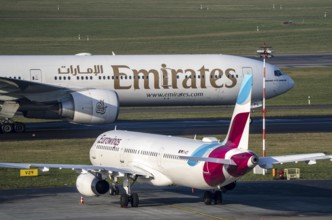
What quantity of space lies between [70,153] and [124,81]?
44.9 feet

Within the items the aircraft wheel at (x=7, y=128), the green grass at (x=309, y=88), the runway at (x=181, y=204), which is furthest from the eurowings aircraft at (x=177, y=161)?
the green grass at (x=309, y=88)

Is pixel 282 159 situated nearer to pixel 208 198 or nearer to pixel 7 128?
pixel 208 198

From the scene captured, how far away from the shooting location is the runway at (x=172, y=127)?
67.1m

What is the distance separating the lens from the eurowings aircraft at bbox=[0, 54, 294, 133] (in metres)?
68.3

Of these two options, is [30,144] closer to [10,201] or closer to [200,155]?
[10,201]

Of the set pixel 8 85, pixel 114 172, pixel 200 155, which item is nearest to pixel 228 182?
pixel 200 155

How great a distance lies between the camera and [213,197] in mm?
42812

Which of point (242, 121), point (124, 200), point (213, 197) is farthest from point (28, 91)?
point (242, 121)

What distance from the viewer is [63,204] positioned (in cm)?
4375

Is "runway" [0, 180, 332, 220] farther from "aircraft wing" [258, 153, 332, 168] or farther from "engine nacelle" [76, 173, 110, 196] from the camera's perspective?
"aircraft wing" [258, 153, 332, 168]

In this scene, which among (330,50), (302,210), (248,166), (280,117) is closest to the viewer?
(248,166)

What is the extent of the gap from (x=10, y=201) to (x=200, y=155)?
30.4 feet

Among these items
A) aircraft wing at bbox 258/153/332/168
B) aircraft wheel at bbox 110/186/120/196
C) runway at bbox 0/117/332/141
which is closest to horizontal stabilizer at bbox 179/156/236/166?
aircraft wing at bbox 258/153/332/168

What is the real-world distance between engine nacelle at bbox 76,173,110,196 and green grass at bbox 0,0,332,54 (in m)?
84.0
